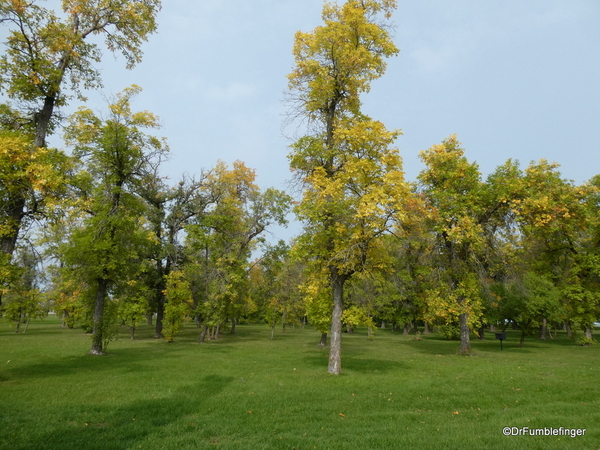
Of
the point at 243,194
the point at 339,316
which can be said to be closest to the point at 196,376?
the point at 339,316

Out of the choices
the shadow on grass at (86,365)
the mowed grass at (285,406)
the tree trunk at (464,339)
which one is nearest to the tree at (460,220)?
the tree trunk at (464,339)

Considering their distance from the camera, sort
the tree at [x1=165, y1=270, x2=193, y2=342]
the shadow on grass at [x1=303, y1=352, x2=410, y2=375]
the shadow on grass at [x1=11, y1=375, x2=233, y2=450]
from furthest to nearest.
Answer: the tree at [x1=165, y1=270, x2=193, y2=342] → the shadow on grass at [x1=303, y1=352, x2=410, y2=375] → the shadow on grass at [x1=11, y1=375, x2=233, y2=450]

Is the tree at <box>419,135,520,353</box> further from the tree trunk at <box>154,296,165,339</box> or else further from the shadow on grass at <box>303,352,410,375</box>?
the tree trunk at <box>154,296,165,339</box>

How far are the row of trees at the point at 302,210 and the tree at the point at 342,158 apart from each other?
0.24ft

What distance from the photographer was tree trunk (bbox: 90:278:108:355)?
57.4ft

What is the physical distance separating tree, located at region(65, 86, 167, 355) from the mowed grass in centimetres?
441

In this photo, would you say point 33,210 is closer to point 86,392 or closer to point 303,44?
point 86,392

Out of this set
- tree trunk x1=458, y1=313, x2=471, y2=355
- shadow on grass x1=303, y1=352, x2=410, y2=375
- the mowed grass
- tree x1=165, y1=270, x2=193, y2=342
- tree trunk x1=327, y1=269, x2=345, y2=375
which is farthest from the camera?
tree x1=165, y1=270, x2=193, y2=342

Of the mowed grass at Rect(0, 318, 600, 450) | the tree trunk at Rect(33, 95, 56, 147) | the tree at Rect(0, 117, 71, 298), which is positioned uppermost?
the tree trunk at Rect(33, 95, 56, 147)

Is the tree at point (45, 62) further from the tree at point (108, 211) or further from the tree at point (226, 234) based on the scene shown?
the tree at point (226, 234)

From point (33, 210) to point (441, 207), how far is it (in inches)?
794

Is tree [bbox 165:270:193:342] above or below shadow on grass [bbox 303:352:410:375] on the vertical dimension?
above

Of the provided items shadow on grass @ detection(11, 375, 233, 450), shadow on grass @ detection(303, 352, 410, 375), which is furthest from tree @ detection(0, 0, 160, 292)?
shadow on grass @ detection(303, 352, 410, 375)

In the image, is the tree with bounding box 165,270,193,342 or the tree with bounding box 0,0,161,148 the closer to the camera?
the tree with bounding box 0,0,161,148
